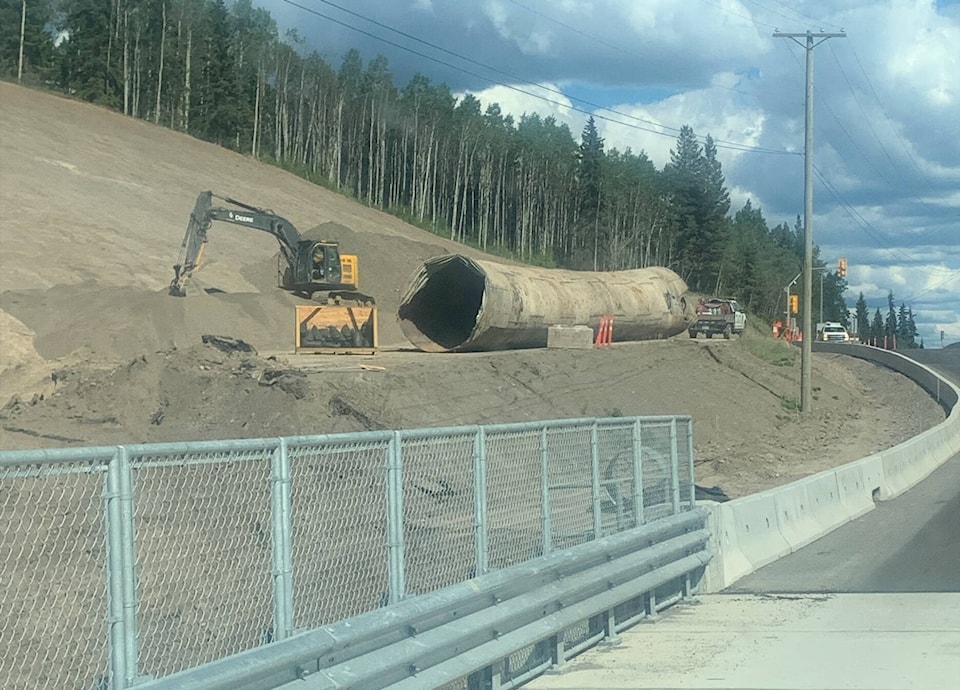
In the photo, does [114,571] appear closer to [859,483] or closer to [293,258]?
[859,483]

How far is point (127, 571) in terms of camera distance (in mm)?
5430

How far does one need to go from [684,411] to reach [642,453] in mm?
20247

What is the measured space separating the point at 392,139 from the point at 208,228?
3055 inches

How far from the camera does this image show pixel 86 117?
77312mm

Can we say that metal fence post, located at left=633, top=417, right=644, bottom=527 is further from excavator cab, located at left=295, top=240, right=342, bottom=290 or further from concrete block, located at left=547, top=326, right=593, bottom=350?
excavator cab, located at left=295, top=240, right=342, bottom=290

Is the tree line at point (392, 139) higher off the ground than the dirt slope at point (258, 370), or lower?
higher

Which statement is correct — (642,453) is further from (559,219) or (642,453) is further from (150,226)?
(559,219)

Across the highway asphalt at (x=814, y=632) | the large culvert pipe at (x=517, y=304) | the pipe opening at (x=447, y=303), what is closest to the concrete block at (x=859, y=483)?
the highway asphalt at (x=814, y=632)

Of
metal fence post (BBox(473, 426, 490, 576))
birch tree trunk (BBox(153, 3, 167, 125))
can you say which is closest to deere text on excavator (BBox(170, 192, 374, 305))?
metal fence post (BBox(473, 426, 490, 576))

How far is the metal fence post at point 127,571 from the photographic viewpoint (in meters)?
5.39

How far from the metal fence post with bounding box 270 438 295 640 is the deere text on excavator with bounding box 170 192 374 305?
30.4 metres

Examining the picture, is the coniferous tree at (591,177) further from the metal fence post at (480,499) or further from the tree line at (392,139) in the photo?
the metal fence post at (480,499)

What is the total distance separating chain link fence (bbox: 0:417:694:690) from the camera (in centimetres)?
550

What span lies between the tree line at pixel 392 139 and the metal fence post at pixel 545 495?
8926cm
